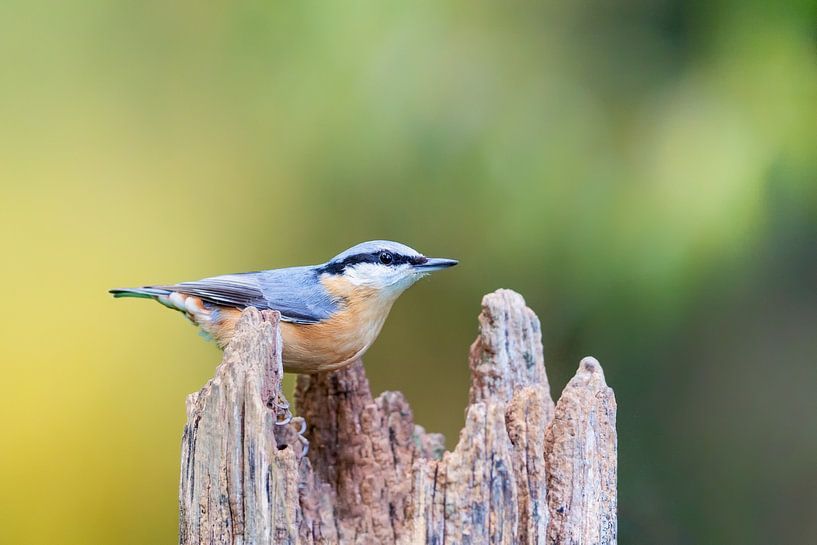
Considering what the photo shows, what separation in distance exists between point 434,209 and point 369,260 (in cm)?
78

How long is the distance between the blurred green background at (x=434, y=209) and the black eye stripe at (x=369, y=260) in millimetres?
733

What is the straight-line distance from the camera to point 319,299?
2182 mm

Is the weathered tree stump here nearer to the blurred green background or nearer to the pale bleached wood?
the pale bleached wood

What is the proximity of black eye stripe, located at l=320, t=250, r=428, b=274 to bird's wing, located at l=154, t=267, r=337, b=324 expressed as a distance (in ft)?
0.21

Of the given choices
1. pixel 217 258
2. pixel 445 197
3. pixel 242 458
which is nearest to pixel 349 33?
pixel 445 197

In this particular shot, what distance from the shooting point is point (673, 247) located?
2625 mm

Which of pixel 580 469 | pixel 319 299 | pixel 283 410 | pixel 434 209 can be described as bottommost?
pixel 580 469

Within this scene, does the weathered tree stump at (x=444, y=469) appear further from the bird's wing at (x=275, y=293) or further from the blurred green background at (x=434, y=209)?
the blurred green background at (x=434, y=209)

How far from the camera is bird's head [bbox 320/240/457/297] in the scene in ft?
7.14

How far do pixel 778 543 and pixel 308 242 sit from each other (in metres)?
1.91

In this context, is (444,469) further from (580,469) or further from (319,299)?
(319,299)

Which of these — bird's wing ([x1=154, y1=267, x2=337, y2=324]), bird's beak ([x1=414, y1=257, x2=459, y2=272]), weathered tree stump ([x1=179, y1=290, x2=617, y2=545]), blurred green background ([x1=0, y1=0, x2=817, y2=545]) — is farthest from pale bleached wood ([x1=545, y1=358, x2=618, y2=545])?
blurred green background ([x1=0, y1=0, x2=817, y2=545])

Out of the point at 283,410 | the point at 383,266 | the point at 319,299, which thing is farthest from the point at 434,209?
the point at 283,410

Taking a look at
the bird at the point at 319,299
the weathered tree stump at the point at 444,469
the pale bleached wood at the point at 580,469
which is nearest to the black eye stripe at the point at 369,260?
the bird at the point at 319,299
